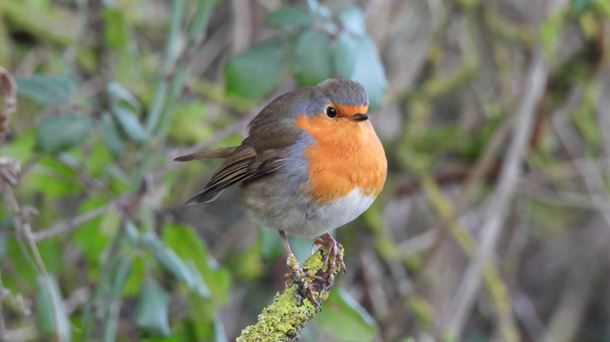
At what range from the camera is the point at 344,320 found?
9.24 feet

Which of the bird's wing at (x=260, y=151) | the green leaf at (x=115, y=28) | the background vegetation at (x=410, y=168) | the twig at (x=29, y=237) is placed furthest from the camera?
the background vegetation at (x=410, y=168)

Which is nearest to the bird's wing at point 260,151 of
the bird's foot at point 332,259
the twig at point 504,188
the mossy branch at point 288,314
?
the bird's foot at point 332,259

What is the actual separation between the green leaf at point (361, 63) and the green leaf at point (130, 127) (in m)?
0.62

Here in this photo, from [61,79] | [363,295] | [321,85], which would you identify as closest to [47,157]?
[61,79]

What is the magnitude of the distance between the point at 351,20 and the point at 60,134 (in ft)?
3.06

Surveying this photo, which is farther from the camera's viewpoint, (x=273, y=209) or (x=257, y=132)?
(x=257, y=132)

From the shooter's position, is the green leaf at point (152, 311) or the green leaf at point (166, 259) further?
the green leaf at point (152, 311)

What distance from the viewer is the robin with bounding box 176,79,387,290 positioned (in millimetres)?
2654

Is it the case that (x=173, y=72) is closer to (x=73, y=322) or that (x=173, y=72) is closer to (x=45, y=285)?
(x=45, y=285)

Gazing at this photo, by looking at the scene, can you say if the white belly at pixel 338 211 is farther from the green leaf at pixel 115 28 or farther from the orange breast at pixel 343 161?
the green leaf at pixel 115 28

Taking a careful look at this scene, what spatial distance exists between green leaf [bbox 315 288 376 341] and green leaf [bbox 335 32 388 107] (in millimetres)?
596

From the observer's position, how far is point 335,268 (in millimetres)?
2268

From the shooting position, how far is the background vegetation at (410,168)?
372 cm

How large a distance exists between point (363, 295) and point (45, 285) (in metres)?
2.10
